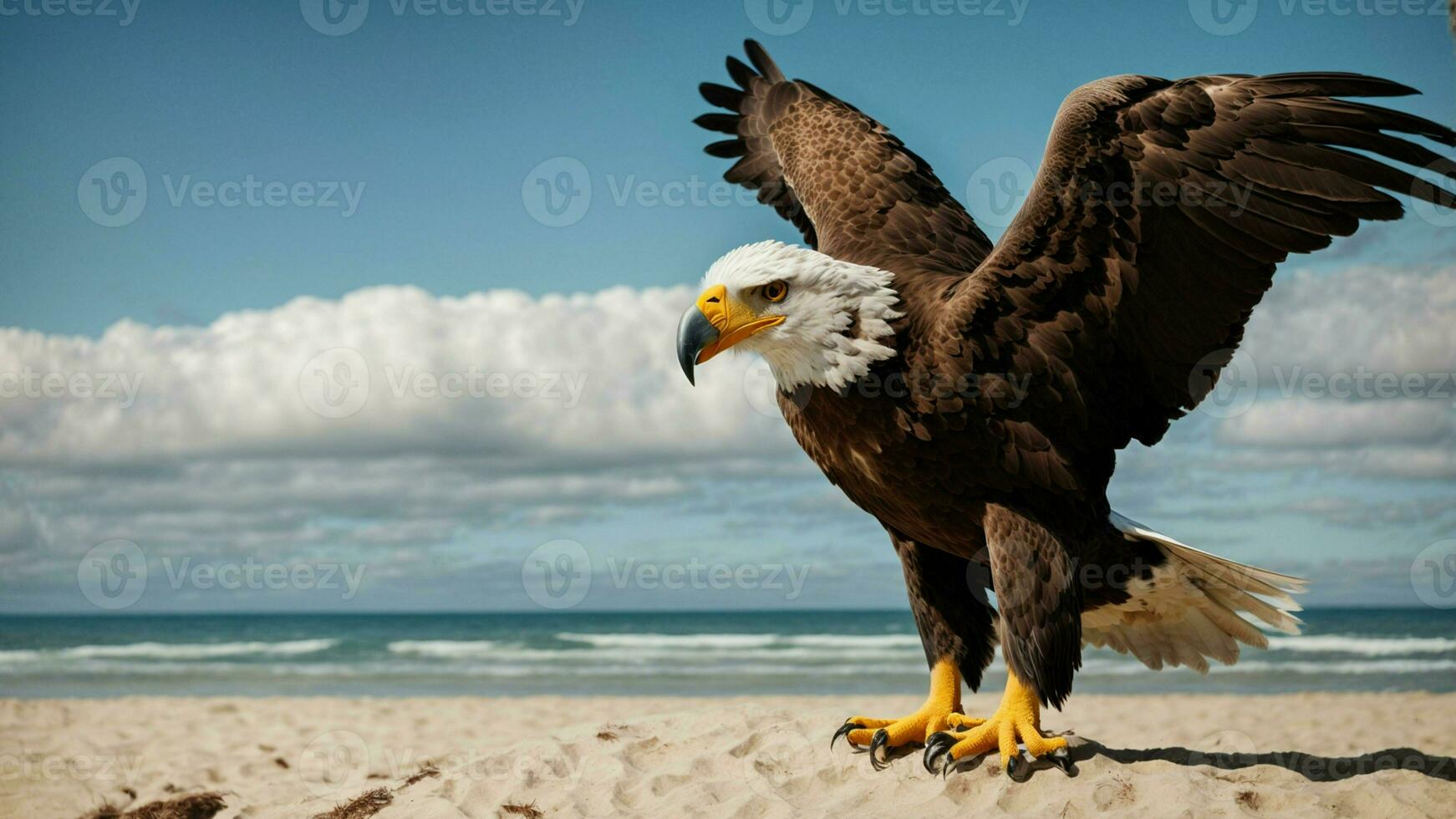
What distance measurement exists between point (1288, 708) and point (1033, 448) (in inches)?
363

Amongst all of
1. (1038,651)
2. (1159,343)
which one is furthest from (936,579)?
(1159,343)

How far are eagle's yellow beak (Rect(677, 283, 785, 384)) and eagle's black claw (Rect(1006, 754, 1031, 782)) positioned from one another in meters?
1.75

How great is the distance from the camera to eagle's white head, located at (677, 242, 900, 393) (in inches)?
142

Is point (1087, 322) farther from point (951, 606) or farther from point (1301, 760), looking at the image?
point (1301, 760)

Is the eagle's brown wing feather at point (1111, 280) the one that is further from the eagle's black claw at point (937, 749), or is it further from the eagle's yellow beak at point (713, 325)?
the eagle's yellow beak at point (713, 325)

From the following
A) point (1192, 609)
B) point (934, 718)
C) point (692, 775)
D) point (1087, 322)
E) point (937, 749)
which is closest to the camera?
point (1087, 322)

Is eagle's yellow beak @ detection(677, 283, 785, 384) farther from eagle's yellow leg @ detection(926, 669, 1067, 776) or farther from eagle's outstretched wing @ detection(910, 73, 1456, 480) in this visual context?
eagle's yellow leg @ detection(926, 669, 1067, 776)

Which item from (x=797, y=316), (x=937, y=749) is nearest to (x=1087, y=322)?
(x=797, y=316)

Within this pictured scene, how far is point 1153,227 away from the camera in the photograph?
3541 millimetres

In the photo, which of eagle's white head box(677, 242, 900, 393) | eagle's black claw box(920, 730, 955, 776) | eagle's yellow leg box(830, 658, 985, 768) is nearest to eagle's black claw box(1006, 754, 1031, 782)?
eagle's black claw box(920, 730, 955, 776)

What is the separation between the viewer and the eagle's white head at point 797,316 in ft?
11.8

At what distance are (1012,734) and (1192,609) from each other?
1.09 metres

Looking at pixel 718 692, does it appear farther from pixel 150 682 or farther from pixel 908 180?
pixel 908 180

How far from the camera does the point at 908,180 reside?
15.5ft
